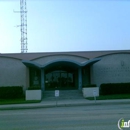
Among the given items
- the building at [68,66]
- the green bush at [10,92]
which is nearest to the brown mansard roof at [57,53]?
the building at [68,66]

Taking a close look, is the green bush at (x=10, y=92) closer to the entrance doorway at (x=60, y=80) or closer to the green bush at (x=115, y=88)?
the entrance doorway at (x=60, y=80)

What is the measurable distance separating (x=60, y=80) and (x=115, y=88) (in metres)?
8.09

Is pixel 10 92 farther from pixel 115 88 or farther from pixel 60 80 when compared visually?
pixel 115 88

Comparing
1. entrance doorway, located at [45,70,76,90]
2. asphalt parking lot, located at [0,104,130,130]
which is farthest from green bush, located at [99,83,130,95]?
asphalt parking lot, located at [0,104,130,130]

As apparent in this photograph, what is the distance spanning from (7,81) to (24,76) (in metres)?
2.29

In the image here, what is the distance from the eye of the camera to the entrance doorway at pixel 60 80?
1401 inches

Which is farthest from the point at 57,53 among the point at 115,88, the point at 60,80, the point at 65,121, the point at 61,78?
the point at 65,121

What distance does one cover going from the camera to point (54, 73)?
36.2 m

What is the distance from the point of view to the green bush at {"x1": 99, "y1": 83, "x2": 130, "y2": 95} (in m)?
31.5

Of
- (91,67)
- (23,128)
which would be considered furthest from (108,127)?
(91,67)

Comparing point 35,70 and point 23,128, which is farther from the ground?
point 35,70

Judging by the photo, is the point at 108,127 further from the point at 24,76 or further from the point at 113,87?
the point at 24,76

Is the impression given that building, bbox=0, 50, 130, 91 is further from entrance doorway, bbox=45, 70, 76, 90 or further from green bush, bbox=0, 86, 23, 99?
green bush, bbox=0, 86, 23, 99

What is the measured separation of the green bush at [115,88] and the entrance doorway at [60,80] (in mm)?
5184
